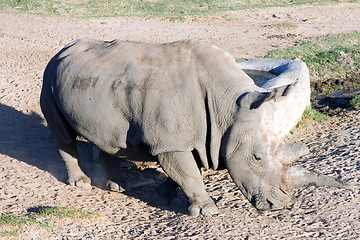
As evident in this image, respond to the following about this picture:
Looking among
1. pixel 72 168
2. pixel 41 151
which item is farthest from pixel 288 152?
pixel 41 151

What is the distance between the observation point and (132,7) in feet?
59.3

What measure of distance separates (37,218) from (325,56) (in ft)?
27.0

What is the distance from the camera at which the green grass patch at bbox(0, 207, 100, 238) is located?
5.33m

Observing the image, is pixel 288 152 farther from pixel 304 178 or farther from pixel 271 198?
pixel 271 198

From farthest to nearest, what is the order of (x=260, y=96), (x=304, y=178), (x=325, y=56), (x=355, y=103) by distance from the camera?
(x=325, y=56) → (x=355, y=103) → (x=304, y=178) → (x=260, y=96)

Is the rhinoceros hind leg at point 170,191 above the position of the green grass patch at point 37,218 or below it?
below

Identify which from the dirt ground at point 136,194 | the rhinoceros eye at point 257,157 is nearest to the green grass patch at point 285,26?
the dirt ground at point 136,194

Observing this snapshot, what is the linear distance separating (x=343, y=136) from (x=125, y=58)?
371 centimetres

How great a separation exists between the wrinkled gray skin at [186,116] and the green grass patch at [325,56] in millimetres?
6288

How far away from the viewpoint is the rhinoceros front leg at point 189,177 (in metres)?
5.73

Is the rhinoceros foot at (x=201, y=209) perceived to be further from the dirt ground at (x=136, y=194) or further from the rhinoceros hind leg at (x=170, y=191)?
the rhinoceros hind leg at (x=170, y=191)

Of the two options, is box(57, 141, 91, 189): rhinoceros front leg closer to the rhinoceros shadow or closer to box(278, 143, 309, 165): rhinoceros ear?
the rhinoceros shadow

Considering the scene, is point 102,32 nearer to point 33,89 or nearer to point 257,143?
point 33,89

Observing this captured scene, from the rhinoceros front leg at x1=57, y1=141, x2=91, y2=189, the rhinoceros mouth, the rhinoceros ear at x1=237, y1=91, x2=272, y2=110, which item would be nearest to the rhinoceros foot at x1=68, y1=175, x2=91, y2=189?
the rhinoceros front leg at x1=57, y1=141, x2=91, y2=189
